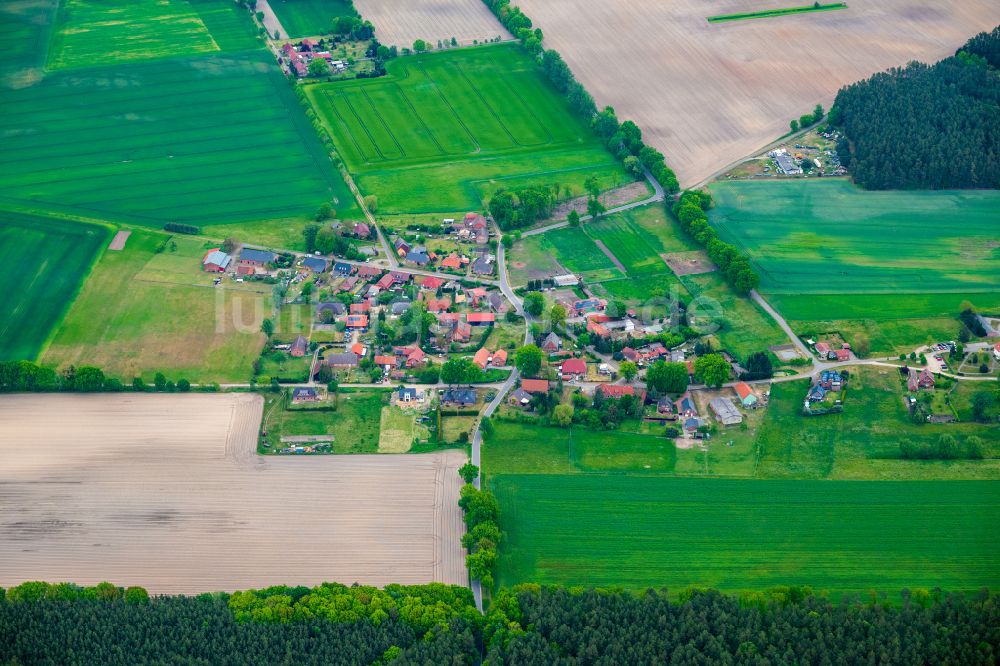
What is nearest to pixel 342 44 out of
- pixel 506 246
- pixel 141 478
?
pixel 506 246

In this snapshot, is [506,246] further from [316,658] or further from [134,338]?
[316,658]

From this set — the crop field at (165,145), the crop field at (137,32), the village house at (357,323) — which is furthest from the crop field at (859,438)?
the crop field at (137,32)

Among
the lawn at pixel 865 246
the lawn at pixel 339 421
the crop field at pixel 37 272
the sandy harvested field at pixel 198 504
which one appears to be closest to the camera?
the sandy harvested field at pixel 198 504

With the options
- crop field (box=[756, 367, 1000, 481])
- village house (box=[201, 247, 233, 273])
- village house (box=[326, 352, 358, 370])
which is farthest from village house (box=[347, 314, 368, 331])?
crop field (box=[756, 367, 1000, 481])

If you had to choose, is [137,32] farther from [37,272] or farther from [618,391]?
[618,391]

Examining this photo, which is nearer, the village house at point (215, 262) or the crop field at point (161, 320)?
the crop field at point (161, 320)

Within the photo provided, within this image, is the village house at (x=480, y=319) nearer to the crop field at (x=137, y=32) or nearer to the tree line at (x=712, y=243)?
the tree line at (x=712, y=243)
